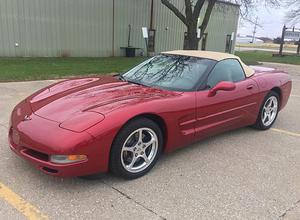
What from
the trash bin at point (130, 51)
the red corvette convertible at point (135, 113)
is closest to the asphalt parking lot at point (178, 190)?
the red corvette convertible at point (135, 113)

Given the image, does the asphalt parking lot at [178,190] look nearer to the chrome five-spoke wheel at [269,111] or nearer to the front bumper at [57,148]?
the front bumper at [57,148]

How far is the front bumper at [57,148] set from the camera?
9.73 ft

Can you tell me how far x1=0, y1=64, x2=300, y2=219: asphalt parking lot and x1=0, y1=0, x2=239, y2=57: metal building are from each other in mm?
11976

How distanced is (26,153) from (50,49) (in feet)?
46.6

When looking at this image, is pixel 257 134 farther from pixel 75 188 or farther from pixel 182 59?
pixel 75 188

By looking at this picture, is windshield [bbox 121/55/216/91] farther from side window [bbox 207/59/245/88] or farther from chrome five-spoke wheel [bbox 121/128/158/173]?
chrome five-spoke wheel [bbox 121/128/158/173]

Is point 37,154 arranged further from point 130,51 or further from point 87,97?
point 130,51

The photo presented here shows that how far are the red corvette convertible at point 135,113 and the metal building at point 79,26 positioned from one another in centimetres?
1207

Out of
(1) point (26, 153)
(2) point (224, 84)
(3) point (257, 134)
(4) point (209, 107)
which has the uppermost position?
(2) point (224, 84)

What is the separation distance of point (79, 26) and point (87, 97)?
571 inches

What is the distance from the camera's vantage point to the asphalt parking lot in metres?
2.90

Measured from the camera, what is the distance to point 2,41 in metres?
14.7

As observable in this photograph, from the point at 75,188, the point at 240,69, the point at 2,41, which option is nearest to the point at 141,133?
the point at 75,188

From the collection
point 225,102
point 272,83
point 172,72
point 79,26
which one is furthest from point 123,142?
point 79,26
